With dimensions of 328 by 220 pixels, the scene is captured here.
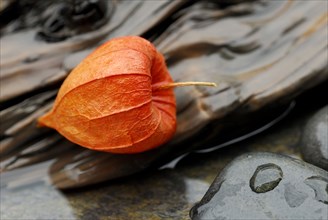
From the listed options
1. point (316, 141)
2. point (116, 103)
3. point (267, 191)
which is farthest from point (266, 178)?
point (116, 103)

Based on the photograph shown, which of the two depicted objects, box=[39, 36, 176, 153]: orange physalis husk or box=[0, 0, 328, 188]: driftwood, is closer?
box=[39, 36, 176, 153]: orange physalis husk

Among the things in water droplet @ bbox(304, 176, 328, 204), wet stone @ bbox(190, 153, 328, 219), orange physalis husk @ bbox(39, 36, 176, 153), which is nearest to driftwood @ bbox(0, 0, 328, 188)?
orange physalis husk @ bbox(39, 36, 176, 153)

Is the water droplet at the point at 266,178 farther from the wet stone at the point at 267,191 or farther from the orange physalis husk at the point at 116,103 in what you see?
the orange physalis husk at the point at 116,103

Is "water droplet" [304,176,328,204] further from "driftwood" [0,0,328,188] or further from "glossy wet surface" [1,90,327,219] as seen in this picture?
"driftwood" [0,0,328,188]

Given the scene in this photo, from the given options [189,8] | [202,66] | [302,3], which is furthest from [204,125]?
[302,3]

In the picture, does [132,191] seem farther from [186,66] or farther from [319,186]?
[319,186]

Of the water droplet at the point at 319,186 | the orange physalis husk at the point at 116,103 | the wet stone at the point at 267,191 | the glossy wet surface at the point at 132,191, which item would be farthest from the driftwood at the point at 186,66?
the water droplet at the point at 319,186

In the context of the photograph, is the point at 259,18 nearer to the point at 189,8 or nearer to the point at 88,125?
the point at 189,8
